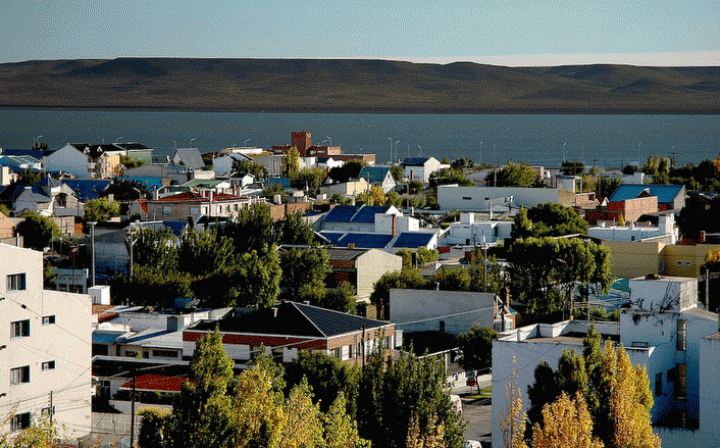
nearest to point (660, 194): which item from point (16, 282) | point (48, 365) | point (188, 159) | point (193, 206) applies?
point (193, 206)

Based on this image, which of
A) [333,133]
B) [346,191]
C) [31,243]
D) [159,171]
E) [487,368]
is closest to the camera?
[487,368]

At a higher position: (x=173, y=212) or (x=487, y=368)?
(x=173, y=212)

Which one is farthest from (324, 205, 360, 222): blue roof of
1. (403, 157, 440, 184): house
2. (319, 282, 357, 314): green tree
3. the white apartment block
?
(403, 157, 440, 184): house

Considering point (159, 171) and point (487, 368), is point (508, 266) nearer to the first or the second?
point (487, 368)

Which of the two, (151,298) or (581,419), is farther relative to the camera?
(151,298)

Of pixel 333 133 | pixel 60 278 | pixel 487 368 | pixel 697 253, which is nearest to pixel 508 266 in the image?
pixel 697 253

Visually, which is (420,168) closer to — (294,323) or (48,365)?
(294,323)

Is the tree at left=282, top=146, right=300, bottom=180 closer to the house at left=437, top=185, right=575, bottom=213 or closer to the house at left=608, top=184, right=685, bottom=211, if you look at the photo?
the house at left=437, top=185, right=575, bottom=213

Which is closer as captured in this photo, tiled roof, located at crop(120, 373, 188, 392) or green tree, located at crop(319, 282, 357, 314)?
tiled roof, located at crop(120, 373, 188, 392)
